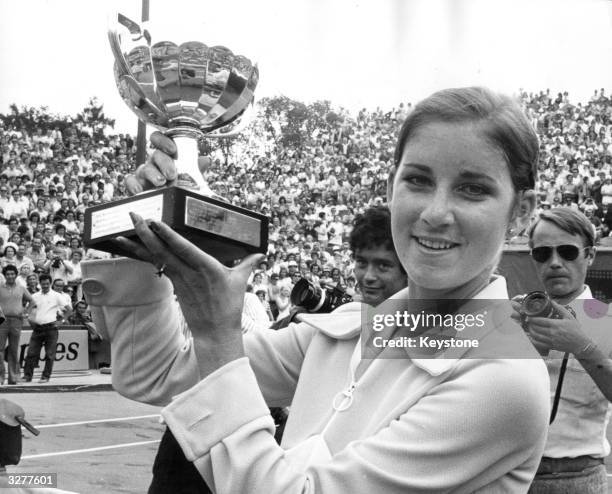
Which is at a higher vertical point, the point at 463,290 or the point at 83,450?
the point at 463,290

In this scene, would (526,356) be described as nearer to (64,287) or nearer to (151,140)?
(151,140)

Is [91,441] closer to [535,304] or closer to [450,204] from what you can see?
[535,304]

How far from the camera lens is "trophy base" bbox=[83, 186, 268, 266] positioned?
1630 millimetres

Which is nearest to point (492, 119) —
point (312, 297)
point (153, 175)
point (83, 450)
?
point (153, 175)

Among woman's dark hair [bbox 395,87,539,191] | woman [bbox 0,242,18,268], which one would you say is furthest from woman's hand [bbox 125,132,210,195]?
woman [bbox 0,242,18,268]

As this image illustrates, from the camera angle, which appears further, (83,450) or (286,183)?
(286,183)

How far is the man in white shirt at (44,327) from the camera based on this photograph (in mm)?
12148

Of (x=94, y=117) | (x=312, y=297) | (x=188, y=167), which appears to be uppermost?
(x=94, y=117)

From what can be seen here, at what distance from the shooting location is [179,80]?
6.99 ft

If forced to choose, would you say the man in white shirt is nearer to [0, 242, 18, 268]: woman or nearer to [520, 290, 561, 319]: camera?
[0, 242, 18, 268]: woman

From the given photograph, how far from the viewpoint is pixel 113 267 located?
1784mm

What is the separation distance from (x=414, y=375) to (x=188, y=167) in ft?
2.58

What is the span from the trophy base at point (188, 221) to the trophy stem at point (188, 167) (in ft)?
0.51

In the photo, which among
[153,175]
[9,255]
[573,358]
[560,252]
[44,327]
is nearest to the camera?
[153,175]
